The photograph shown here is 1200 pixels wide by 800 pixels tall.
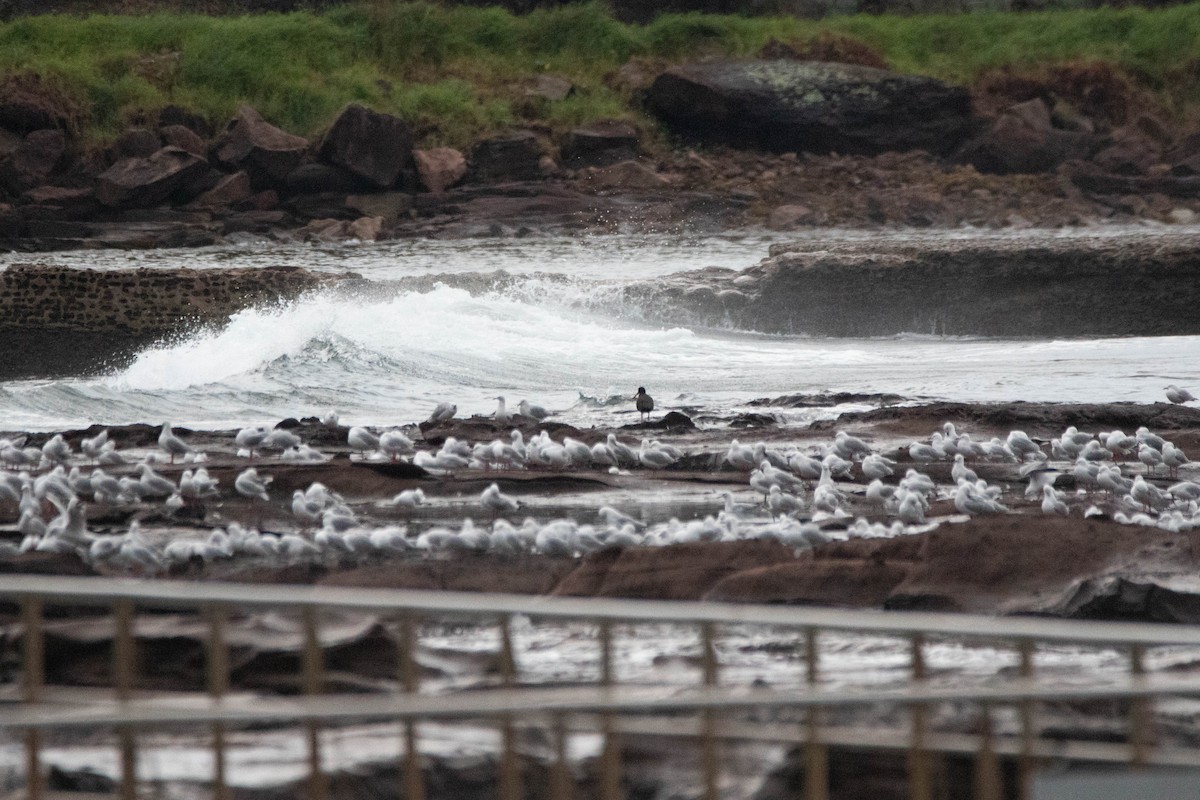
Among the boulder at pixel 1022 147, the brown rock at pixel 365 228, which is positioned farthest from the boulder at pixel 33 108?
the boulder at pixel 1022 147

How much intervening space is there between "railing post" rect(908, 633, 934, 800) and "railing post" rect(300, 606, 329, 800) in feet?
2.87

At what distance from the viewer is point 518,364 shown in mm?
14586

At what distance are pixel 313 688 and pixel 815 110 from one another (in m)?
25.9

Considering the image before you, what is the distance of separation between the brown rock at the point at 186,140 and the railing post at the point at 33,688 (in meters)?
21.8

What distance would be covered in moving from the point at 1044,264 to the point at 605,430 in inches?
322

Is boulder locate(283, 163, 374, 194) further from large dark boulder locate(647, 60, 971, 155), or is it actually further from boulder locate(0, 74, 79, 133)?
large dark boulder locate(647, 60, 971, 155)

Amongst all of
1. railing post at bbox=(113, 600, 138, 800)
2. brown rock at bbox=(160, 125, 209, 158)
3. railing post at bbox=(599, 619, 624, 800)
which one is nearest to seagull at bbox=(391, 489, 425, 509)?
railing post at bbox=(113, 600, 138, 800)

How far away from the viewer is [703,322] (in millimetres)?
16953

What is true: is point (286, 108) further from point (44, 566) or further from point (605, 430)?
point (44, 566)

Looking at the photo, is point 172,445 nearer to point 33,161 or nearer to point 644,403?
point 644,403

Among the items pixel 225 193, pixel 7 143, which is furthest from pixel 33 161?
pixel 225 193

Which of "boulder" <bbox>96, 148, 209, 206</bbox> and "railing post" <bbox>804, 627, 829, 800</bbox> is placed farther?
"boulder" <bbox>96, 148, 209, 206</bbox>

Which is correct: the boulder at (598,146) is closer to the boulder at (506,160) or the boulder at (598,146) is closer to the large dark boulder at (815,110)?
the boulder at (506,160)

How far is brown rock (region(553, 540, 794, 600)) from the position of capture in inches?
201
